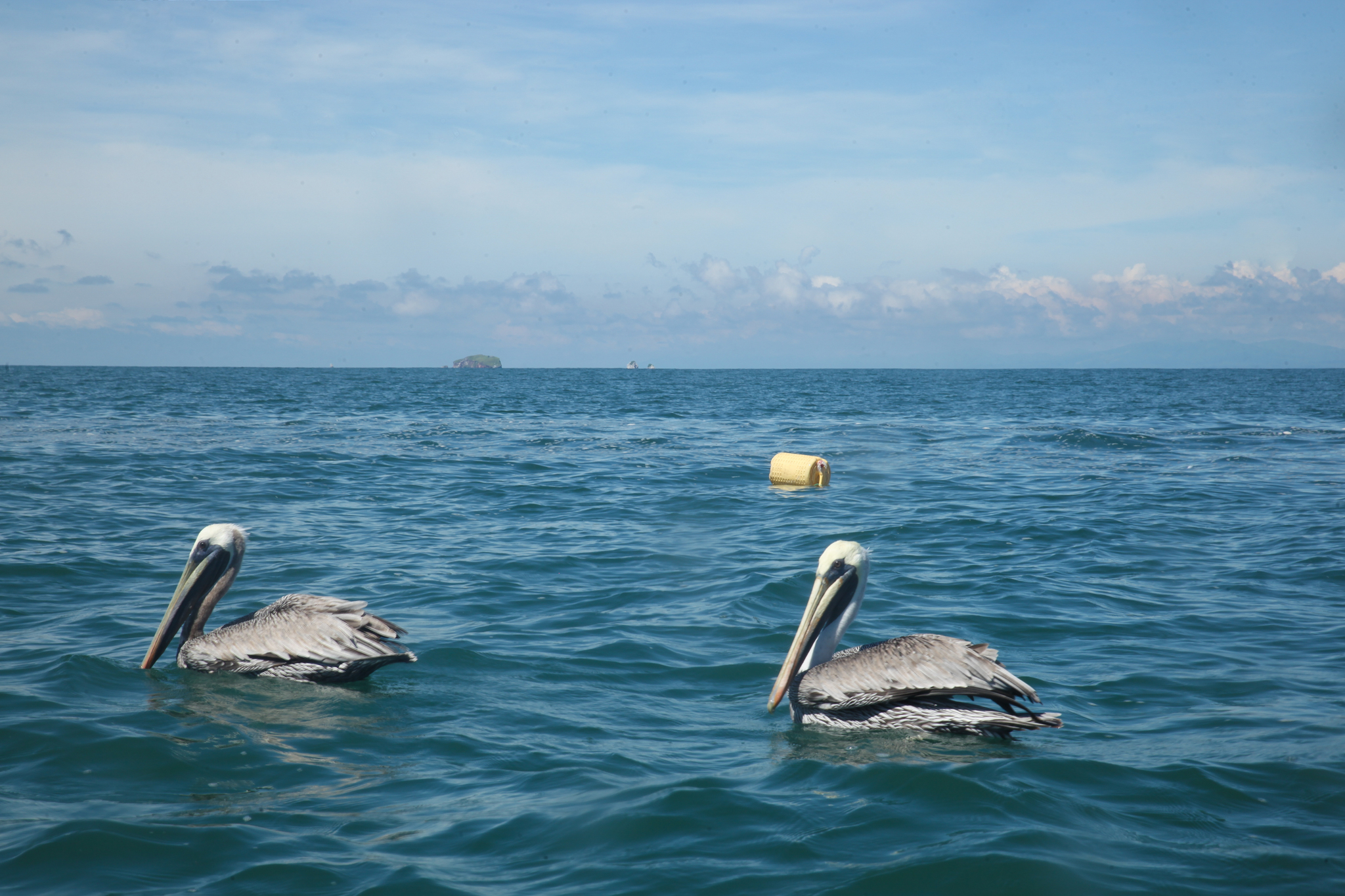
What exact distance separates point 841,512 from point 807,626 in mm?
8557

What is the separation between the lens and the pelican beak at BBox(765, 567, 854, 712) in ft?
20.6

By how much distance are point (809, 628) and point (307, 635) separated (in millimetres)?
3741

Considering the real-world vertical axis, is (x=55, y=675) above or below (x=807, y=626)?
below

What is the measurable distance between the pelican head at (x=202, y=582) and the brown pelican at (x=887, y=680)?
477 cm

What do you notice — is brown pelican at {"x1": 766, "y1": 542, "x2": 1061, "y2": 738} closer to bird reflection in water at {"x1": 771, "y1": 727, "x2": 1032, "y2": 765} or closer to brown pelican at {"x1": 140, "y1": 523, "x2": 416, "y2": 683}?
bird reflection in water at {"x1": 771, "y1": 727, "x2": 1032, "y2": 765}

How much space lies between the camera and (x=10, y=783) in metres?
5.27

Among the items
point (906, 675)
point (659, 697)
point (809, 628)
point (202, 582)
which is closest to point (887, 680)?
point (906, 675)

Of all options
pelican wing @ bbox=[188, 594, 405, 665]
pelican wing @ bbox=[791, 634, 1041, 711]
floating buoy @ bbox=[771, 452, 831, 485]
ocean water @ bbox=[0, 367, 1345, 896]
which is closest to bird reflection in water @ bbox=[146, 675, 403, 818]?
ocean water @ bbox=[0, 367, 1345, 896]

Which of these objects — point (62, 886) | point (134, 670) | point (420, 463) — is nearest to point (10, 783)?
point (62, 886)

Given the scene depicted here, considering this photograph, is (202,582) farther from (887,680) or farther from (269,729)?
(887,680)

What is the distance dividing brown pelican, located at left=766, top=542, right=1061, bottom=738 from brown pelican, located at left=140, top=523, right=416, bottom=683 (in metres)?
2.95

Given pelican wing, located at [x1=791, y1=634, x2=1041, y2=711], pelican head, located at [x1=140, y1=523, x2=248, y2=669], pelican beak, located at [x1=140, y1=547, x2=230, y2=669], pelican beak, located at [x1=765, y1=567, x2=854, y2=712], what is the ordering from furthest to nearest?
pelican head, located at [x1=140, y1=523, x2=248, y2=669] → pelican beak, located at [x1=140, y1=547, x2=230, y2=669] → pelican beak, located at [x1=765, y1=567, x2=854, y2=712] → pelican wing, located at [x1=791, y1=634, x2=1041, y2=711]

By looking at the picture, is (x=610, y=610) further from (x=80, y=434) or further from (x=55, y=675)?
(x=80, y=434)

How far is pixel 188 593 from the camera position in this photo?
7.46m
